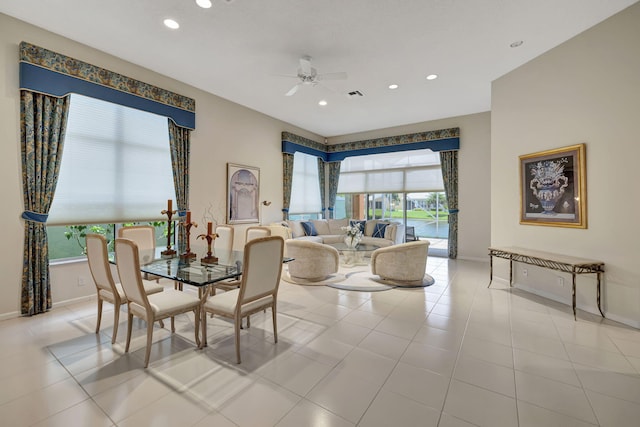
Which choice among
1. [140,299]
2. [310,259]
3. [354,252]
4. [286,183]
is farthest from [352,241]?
[140,299]

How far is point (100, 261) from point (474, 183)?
688 cm

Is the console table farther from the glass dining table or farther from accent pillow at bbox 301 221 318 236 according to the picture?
accent pillow at bbox 301 221 318 236

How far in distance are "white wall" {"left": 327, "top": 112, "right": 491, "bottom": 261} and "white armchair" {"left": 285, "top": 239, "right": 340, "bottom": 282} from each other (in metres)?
3.68

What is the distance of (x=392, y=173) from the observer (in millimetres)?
7805

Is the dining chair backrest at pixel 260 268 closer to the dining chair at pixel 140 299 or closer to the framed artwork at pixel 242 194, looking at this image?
the dining chair at pixel 140 299

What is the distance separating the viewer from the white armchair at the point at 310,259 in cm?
454

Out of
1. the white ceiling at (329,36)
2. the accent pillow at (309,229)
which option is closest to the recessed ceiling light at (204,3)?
the white ceiling at (329,36)

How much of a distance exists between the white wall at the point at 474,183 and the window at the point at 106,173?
6.19 metres

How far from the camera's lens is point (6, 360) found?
234cm

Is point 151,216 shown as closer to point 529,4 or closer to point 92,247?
point 92,247

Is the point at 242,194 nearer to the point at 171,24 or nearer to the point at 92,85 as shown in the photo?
the point at 92,85

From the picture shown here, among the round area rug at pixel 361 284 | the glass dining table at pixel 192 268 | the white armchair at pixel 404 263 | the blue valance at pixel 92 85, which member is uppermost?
the blue valance at pixel 92 85

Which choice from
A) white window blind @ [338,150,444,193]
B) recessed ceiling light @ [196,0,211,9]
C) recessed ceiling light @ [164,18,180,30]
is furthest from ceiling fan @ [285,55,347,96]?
white window blind @ [338,150,444,193]

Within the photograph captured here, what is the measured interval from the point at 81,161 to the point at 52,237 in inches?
41.6
